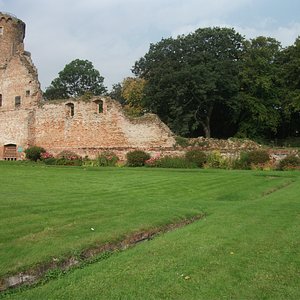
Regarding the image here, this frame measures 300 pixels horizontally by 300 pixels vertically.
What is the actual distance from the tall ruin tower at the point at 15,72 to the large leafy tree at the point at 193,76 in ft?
36.0

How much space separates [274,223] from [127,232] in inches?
120

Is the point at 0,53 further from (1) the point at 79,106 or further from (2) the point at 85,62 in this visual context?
(2) the point at 85,62

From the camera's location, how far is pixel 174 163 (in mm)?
25016

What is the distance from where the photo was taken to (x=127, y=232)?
7.12m

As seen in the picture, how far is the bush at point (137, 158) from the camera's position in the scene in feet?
86.8

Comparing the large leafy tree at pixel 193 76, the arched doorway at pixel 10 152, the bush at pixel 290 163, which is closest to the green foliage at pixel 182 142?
the bush at pixel 290 163

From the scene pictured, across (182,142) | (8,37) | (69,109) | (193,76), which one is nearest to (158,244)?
(182,142)

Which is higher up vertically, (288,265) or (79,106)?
(79,106)

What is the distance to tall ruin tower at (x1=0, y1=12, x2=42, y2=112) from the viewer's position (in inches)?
1305

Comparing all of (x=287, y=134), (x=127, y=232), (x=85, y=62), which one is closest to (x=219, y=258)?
(x=127, y=232)

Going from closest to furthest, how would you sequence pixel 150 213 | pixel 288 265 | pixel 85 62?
pixel 288 265
pixel 150 213
pixel 85 62

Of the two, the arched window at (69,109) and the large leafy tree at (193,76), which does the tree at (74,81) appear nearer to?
the large leafy tree at (193,76)

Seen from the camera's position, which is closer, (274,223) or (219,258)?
(219,258)

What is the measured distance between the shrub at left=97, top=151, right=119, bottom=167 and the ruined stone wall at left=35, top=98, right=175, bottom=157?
24.6 inches
